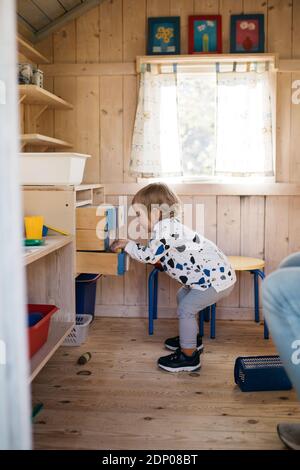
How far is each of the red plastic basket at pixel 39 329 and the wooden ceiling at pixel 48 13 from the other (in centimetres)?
171

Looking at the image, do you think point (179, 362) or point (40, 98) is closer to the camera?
point (179, 362)

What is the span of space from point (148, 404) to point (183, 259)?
0.75m

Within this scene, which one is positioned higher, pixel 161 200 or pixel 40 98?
pixel 40 98

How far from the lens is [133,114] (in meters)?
3.53

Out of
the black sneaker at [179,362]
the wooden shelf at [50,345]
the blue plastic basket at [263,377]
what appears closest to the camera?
the wooden shelf at [50,345]

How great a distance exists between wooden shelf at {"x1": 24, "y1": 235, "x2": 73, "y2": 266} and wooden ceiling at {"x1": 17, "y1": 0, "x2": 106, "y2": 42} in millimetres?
1389

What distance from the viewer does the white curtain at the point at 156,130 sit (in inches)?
135

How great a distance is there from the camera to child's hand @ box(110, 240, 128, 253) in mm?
2822

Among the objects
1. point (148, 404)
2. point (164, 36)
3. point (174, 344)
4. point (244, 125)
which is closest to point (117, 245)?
point (174, 344)

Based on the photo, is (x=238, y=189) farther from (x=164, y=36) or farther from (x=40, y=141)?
(x=40, y=141)

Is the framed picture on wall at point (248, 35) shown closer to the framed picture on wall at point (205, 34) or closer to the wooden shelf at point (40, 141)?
the framed picture on wall at point (205, 34)

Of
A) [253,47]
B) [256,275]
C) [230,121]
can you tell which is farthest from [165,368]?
[253,47]

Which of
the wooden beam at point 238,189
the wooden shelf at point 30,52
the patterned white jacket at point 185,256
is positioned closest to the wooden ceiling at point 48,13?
the wooden shelf at point 30,52

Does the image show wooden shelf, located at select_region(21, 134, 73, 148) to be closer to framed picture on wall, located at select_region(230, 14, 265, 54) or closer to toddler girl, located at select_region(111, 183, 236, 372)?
toddler girl, located at select_region(111, 183, 236, 372)
